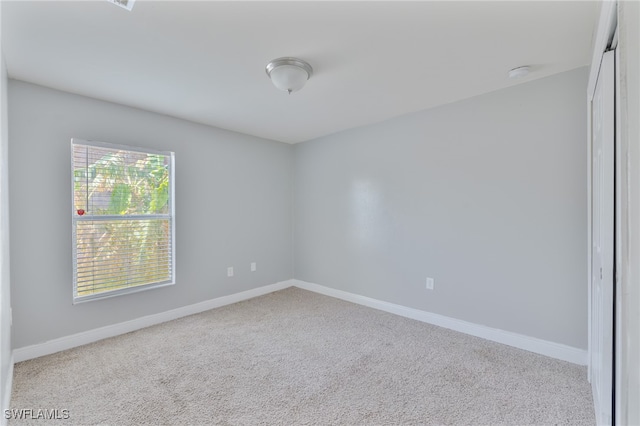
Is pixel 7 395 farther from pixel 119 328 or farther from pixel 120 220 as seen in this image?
pixel 120 220

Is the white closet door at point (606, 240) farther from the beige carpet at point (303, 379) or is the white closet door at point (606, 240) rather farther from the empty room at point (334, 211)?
the beige carpet at point (303, 379)

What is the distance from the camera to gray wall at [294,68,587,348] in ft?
7.93

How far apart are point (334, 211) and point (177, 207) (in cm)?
199

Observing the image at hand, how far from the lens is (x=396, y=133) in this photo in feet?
11.4

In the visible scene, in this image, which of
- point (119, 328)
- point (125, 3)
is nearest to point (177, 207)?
point (119, 328)

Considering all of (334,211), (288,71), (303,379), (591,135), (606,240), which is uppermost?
(288,71)

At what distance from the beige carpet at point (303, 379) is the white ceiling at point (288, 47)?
7.56 ft

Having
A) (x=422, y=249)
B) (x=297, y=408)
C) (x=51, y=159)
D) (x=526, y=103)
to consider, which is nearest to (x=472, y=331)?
(x=422, y=249)

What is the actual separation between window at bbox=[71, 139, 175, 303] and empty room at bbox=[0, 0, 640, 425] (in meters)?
0.02

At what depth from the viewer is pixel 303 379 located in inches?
86.1

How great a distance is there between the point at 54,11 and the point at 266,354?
2.69 metres

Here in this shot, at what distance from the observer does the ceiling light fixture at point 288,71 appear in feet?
6.99

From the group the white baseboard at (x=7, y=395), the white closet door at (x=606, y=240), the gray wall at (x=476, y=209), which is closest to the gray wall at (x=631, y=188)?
the white closet door at (x=606, y=240)

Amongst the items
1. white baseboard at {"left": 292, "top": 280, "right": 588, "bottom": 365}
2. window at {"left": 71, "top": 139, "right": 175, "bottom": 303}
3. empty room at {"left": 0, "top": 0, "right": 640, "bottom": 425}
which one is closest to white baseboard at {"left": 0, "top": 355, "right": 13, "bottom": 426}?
empty room at {"left": 0, "top": 0, "right": 640, "bottom": 425}
